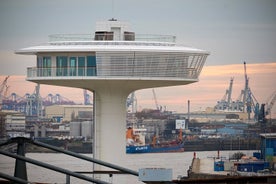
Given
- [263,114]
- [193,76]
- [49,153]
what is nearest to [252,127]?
[263,114]

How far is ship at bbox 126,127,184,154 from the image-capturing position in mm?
103613

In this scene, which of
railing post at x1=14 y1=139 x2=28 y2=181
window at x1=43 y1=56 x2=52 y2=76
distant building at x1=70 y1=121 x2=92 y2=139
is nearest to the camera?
railing post at x1=14 y1=139 x2=28 y2=181

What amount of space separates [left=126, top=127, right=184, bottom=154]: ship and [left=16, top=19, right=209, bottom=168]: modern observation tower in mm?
64012

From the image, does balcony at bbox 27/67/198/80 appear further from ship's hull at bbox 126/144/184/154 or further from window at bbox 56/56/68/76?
ship's hull at bbox 126/144/184/154

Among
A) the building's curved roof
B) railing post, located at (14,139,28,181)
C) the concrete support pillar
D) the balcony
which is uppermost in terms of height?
the building's curved roof

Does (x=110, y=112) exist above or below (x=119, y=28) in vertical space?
below

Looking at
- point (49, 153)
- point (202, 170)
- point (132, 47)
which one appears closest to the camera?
point (132, 47)

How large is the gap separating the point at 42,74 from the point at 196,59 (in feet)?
14.7

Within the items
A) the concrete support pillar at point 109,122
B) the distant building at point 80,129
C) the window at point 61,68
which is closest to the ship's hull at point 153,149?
the distant building at point 80,129

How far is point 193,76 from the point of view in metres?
34.7

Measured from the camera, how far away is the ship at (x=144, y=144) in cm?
10361

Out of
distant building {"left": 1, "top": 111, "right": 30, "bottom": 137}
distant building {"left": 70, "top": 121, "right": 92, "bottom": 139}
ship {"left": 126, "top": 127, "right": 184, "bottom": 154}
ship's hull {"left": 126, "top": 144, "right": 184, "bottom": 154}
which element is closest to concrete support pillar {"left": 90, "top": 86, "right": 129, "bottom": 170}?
distant building {"left": 1, "top": 111, "right": 30, "bottom": 137}

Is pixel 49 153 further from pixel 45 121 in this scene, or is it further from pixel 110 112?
pixel 110 112

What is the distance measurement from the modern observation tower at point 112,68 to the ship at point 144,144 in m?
64.0
